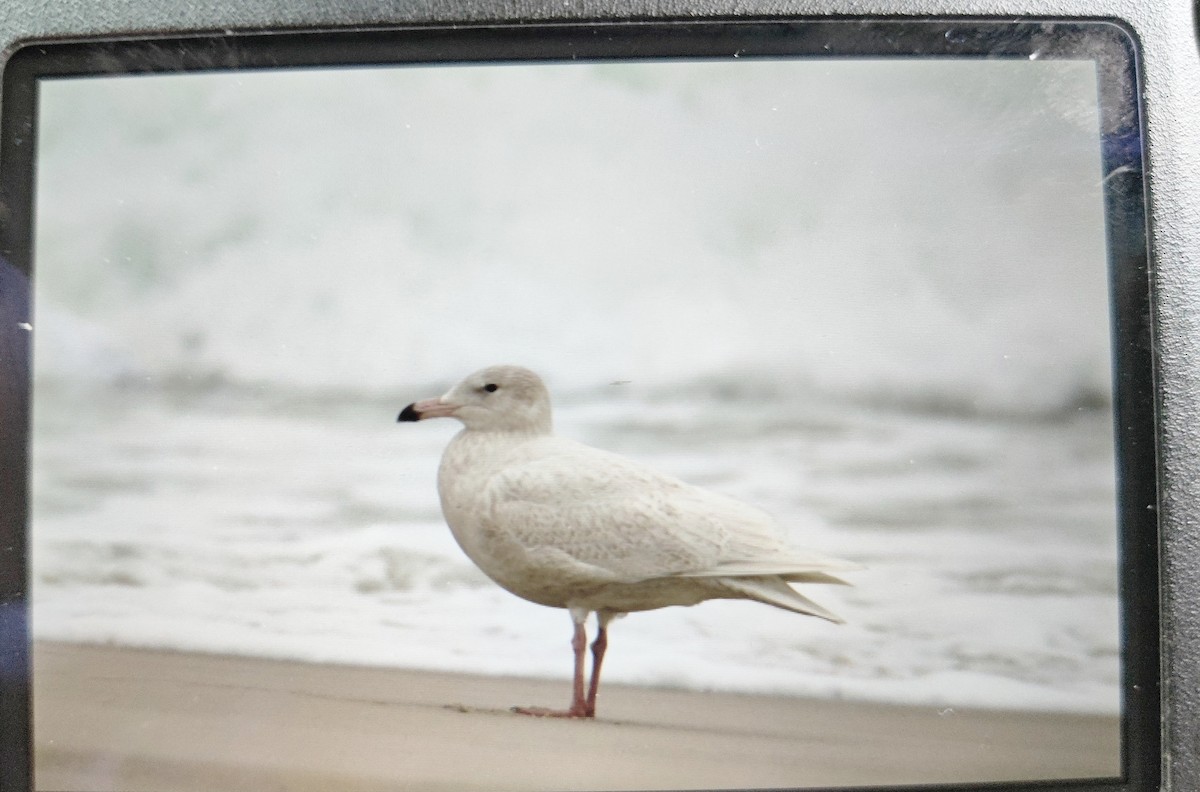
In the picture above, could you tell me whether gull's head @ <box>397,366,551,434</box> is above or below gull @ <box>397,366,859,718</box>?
above

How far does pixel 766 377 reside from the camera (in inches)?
36.6

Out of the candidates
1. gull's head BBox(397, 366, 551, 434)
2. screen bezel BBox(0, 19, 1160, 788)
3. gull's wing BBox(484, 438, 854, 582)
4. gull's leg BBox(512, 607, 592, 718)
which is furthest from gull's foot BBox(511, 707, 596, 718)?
screen bezel BBox(0, 19, 1160, 788)

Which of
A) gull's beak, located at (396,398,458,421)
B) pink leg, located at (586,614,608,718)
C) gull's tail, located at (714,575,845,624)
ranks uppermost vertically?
gull's beak, located at (396,398,458,421)

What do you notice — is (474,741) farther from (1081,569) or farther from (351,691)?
(1081,569)

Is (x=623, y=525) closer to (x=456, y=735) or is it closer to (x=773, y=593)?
(x=773, y=593)

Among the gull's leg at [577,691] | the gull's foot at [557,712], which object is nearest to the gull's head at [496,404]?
the gull's leg at [577,691]

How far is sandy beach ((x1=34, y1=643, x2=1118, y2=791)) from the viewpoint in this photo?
893 mm

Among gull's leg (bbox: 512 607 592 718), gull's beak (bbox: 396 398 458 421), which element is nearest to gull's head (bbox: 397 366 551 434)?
gull's beak (bbox: 396 398 458 421)

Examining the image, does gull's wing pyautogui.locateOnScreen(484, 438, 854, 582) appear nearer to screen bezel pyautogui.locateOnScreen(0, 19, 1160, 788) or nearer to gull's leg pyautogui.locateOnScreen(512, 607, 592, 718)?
gull's leg pyautogui.locateOnScreen(512, 607, 592, 718)

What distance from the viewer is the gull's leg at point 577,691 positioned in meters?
0.89

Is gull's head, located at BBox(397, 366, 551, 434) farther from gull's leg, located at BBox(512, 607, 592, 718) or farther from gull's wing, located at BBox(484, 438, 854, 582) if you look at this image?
gull's leg, located at BBox(512, 607, 592, 718)

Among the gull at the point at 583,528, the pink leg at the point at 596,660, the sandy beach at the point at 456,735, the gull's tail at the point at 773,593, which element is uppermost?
the gull at the point at 583,528

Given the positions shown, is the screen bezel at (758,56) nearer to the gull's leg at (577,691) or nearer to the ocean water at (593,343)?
the ocean water at (593,343)

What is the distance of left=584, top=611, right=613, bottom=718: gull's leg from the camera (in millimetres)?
893
